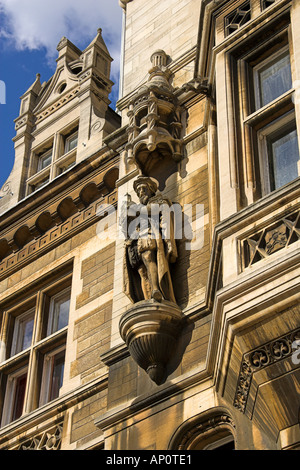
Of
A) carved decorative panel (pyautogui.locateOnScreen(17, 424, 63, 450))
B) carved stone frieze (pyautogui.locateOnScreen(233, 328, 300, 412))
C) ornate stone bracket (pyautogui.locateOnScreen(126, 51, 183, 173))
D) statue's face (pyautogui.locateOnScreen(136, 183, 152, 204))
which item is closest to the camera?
carved stone frieze (pyautogui.locateOnScreen(233, 328, 300, 412))

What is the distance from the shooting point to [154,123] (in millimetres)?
13961

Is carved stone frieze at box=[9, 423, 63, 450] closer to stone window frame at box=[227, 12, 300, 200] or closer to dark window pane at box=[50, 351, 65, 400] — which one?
dark window pane at box=[50, 351, 65, 400]

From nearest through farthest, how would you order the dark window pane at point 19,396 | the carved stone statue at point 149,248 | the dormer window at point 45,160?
the carved stone statue at point 149,248 < the dark window pane at point 19,396 < the dormer window at point 45,160

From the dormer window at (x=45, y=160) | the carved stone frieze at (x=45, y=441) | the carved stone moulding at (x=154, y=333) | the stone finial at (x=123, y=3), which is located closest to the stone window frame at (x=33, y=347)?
the carved stone frieze at (x=45, y=441)

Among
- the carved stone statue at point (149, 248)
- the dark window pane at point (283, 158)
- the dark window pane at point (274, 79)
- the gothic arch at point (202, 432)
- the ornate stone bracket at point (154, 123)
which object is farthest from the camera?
the ornate stone bracket at point (154, 123)

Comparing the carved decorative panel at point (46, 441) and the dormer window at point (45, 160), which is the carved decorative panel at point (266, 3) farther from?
the dormer window at point (45, 160)

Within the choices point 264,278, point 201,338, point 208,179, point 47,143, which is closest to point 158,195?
point 208,179

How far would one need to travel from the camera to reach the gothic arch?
10.8 meters

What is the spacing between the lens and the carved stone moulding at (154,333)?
38.1 ft

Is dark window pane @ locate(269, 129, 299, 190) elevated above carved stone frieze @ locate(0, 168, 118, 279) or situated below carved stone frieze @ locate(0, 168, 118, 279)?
below

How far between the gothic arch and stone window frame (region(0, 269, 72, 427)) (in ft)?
11.7

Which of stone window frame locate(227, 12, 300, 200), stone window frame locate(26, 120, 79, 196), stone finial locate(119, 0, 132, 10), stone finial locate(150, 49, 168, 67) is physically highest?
stone finial locate(119, 0, 132, 10)

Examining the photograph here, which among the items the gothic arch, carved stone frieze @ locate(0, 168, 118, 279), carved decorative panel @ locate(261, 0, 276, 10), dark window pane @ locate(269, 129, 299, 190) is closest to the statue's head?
carved stone frieze @ locate(0, 168, 118, 279)

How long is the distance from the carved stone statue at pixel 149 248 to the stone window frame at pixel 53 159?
13.3 ft
